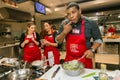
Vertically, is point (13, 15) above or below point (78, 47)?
above

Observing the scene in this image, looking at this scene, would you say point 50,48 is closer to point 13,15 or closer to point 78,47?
point 78,47

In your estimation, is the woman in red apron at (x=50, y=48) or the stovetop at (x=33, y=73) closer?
the stovetop at (x=33, y=73)

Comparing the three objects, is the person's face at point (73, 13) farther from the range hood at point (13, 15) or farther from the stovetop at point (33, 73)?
the range hood at point (13, 15)

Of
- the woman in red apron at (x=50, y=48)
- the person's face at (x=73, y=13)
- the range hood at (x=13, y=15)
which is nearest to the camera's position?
the person's face at (x=73, y=13)

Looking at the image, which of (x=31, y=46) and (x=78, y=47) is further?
(x=31, y=46)

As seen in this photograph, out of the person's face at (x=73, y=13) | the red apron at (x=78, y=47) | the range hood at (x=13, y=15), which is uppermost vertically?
the range hood at (x=13, y=15)

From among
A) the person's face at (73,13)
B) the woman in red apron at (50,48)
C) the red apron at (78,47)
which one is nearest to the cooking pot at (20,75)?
the red apron at (78,47)

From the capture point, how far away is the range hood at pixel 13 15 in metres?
5.23

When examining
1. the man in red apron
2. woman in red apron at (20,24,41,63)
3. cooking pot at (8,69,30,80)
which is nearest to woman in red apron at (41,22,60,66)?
woman in red apron at (20,24,41,63)

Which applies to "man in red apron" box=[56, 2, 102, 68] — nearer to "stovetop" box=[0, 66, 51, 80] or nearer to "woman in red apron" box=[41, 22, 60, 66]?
"stovetop" box=[0, 66, 51, 80]

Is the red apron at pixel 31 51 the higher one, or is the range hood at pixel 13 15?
the range hood at pixel 13 15

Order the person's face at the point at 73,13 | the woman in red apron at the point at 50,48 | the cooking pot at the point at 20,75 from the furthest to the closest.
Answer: the woman in red apron at the point at 50,48, the person's face at the point at 73,13, the cooking pot at the point at 20,75

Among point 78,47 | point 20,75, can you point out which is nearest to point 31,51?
point 78,47

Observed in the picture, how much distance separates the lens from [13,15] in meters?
5.59
